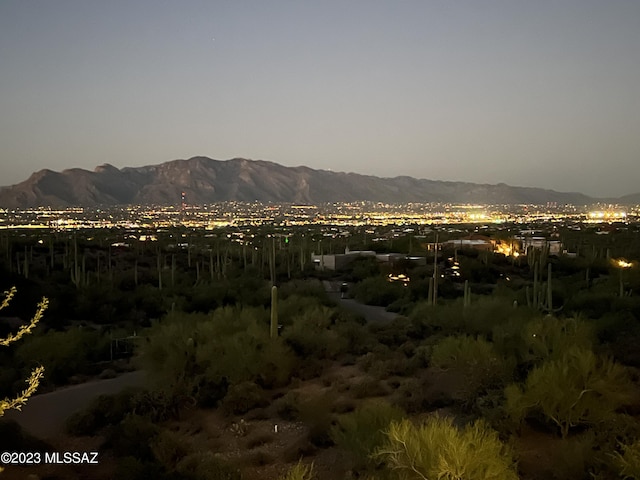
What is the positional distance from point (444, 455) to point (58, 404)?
1242 cm

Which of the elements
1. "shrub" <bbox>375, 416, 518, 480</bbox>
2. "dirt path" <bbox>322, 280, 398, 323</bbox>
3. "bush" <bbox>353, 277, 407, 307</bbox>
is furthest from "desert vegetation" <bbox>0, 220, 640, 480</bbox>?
"bush" <bbox>353, 277, 407, 307</bbox>

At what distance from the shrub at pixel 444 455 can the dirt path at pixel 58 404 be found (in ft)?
31.6

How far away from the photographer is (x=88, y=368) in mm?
20312

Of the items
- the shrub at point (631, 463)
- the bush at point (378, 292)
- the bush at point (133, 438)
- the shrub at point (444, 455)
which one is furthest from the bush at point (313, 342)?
the bush at point (378, 292)

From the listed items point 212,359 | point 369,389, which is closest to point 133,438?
point 212,359

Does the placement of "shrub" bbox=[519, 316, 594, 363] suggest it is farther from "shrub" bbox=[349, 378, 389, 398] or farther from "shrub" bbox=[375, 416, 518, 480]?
"shrub" bbox=[375, 416, 518, 480]

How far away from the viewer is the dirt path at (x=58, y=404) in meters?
14.2

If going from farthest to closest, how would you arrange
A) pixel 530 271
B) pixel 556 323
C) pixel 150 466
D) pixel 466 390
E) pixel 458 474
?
pixel 530 271
pixel 556 323
pixel 466 390
pixel 150 466
pixel 458 474

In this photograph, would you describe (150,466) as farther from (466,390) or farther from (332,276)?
(332,276)

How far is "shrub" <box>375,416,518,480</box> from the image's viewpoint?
277 inches

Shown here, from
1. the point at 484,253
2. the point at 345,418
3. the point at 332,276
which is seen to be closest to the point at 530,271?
the point at 484,253

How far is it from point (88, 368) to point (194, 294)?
13.4 m

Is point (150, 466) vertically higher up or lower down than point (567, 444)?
lower down

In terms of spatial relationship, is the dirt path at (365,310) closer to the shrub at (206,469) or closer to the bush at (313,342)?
the bush at (313,342)
